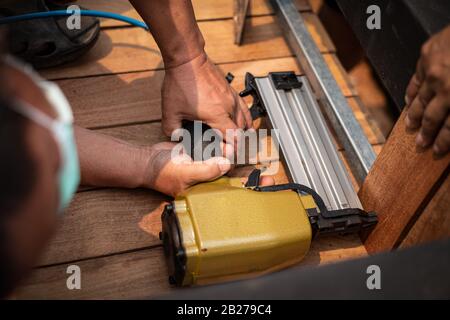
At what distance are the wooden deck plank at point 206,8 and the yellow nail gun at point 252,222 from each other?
73 cm

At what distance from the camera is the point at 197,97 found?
1394 millimetres

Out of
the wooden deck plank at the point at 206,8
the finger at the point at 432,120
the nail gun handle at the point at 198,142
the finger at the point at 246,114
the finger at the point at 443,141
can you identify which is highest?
the wooden deck plank at the point at 206,8

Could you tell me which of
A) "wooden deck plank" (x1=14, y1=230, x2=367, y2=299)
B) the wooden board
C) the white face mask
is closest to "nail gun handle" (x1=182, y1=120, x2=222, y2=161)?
the wooden board

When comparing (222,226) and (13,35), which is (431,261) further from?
(13,35)

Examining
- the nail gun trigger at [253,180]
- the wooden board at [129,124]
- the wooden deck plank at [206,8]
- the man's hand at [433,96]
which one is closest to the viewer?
the man's hand at [433,96]

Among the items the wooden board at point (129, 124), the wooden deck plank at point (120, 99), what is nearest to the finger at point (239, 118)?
the wooden board at point (129, 124)

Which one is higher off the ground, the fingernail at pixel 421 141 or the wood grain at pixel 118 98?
the wood grain at pixel 118 98

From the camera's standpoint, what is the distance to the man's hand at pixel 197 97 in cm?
139

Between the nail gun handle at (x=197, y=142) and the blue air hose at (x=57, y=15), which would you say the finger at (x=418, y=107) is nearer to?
the nail gun handle at (x=197, y=142)

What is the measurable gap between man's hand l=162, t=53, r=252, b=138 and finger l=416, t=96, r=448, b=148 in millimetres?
516

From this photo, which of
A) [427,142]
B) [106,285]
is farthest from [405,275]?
[106,285]

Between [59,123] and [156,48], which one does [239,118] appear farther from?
[59,123]
